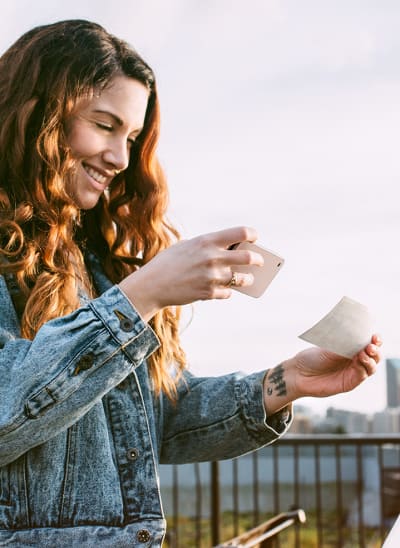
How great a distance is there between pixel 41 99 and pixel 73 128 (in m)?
0.10

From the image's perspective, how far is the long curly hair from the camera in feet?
4.69

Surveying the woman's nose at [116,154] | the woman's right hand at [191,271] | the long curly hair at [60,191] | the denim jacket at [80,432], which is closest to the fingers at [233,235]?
the woman's right hand at [191,271]

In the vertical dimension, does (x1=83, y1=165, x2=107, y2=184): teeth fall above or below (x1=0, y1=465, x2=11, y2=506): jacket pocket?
above

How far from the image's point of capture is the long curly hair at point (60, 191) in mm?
1431

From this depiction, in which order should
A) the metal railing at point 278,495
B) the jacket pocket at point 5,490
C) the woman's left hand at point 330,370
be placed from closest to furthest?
the jacket pocket at point 5,490
the woman's left hand at point 330,370
the metal railing at point 278,495

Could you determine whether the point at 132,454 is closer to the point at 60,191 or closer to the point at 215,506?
the point at 60,191

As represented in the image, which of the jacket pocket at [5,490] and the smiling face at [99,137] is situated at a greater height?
the smiling face at [99,137]

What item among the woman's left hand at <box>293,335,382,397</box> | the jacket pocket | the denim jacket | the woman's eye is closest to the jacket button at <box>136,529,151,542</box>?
the denim jacket

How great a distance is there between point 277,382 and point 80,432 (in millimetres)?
505

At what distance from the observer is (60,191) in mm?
1558

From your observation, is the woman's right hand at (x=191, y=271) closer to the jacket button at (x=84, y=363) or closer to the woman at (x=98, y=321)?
the woman at (x=98, y=321)

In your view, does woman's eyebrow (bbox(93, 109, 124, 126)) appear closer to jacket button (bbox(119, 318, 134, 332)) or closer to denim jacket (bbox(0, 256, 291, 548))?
denim jacket (bbox(0, 256, 291, 548))

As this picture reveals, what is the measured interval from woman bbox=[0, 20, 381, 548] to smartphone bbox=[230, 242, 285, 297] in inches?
2.3

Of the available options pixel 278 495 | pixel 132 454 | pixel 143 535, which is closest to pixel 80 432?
pixel 132 454
